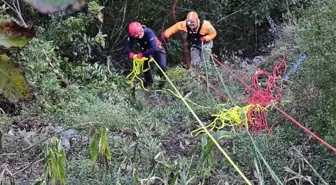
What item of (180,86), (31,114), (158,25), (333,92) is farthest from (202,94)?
(158,25)

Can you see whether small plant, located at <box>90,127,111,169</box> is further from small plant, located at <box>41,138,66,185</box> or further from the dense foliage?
small plant, located at <box>41,138,66,185</box>

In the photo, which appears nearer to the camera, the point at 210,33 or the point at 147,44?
the point at 147,44

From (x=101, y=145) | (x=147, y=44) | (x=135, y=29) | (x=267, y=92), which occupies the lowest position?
(x=267, y=92)

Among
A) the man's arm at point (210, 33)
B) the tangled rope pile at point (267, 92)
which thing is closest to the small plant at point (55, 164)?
the tangled rope pile at point (267, 92)

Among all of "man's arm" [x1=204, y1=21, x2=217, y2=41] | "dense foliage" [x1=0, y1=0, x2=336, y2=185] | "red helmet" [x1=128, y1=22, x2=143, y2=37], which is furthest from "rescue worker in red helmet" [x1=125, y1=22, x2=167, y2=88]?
"man's arm" [x1=204, y1=21, x2=217, y2=41]

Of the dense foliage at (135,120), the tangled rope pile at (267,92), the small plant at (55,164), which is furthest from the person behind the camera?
the tangled rope pile at (267,92)

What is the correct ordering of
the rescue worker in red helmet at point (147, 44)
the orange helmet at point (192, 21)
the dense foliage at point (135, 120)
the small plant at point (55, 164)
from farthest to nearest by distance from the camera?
the orange helmet at point (192, 21) → the rescue worker in red helmet at point (147, 44) → the dense foliage at point (135, 120) → the small plant at point (55, 164)

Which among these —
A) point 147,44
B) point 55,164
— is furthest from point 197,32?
point 55,164

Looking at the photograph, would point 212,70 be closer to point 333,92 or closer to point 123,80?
point 123,80

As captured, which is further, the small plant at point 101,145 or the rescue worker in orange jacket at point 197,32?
the rescue worker in orange jacket at point 197,32

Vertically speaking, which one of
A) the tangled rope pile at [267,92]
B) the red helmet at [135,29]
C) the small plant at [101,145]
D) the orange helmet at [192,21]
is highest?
the small plant at [101,145]

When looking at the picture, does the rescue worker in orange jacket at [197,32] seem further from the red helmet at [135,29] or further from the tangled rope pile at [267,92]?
the tangled rope pile at [267,92]

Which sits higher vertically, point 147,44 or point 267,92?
point 147,44

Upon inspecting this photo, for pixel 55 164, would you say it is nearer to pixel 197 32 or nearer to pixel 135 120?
pixel 135 120
